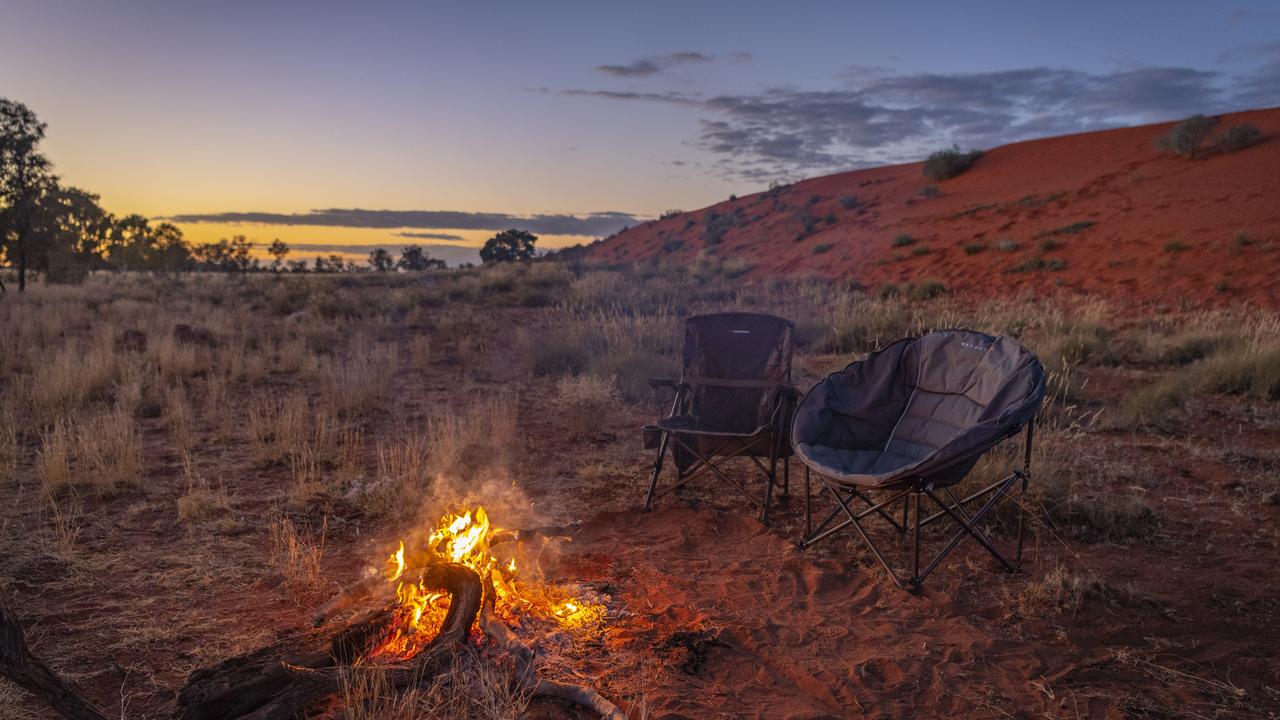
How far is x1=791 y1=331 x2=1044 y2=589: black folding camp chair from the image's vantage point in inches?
148

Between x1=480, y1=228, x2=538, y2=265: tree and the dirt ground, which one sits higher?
x1=480, y1=228, x2=538, y2=265: tree

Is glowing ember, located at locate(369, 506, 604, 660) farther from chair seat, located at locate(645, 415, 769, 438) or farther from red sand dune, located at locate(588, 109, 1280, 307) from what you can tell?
red sand dune, located at locate(588, 109, 1280, 307)

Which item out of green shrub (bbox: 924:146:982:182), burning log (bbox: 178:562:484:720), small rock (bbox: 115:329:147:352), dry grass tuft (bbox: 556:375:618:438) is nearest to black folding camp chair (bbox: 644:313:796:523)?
dry grass tuft (bbox: 556:375:618:438)

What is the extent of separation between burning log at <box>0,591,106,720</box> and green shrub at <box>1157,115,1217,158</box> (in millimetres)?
32155

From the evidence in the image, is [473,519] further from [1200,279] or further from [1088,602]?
[1200,279]

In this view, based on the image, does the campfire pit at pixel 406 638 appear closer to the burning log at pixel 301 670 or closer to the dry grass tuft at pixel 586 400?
the burning log at pixel 301 670

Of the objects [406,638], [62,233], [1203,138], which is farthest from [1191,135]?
[62,233]

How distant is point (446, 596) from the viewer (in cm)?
324

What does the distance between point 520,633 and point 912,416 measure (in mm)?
2817

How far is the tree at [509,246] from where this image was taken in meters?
48.4

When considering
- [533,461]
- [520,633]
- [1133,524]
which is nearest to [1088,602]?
[1133,524]

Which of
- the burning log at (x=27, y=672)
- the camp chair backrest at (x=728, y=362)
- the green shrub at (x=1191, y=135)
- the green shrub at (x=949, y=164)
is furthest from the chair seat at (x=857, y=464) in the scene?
the green shrub at (x=949, y=164)

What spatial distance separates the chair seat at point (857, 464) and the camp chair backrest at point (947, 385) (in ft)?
0.32

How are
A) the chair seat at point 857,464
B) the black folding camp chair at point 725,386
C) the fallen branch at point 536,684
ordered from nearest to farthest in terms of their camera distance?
1. the fallen branch at point 536,684
2. the chair seat at point 857,464
3. the black folding camp chair at point 725,386
